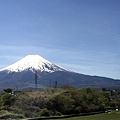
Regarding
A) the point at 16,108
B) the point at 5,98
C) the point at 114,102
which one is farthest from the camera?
the point at 114,102

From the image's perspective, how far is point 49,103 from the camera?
4794 cm

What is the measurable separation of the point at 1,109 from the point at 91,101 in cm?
1850

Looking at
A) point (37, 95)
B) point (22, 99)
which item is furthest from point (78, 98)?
point (22, 99)

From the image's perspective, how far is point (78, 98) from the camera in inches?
2084

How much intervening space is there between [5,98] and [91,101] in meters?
17.1

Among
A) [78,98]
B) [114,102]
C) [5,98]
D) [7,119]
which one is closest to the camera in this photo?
[7,119]

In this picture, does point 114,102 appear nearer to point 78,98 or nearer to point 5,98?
point 78,98

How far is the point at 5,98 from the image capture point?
1809 inches

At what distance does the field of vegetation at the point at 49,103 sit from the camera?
42.9 meters

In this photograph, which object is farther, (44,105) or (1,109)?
(44,105)

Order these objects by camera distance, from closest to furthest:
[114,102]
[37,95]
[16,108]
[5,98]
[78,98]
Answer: [16,108], [5,98], [37,95], [78,98], [114,102]

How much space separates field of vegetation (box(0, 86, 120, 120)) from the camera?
4291 cm

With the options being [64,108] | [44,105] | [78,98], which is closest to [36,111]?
[44,105]

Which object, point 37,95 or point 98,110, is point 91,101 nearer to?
point 98,110
